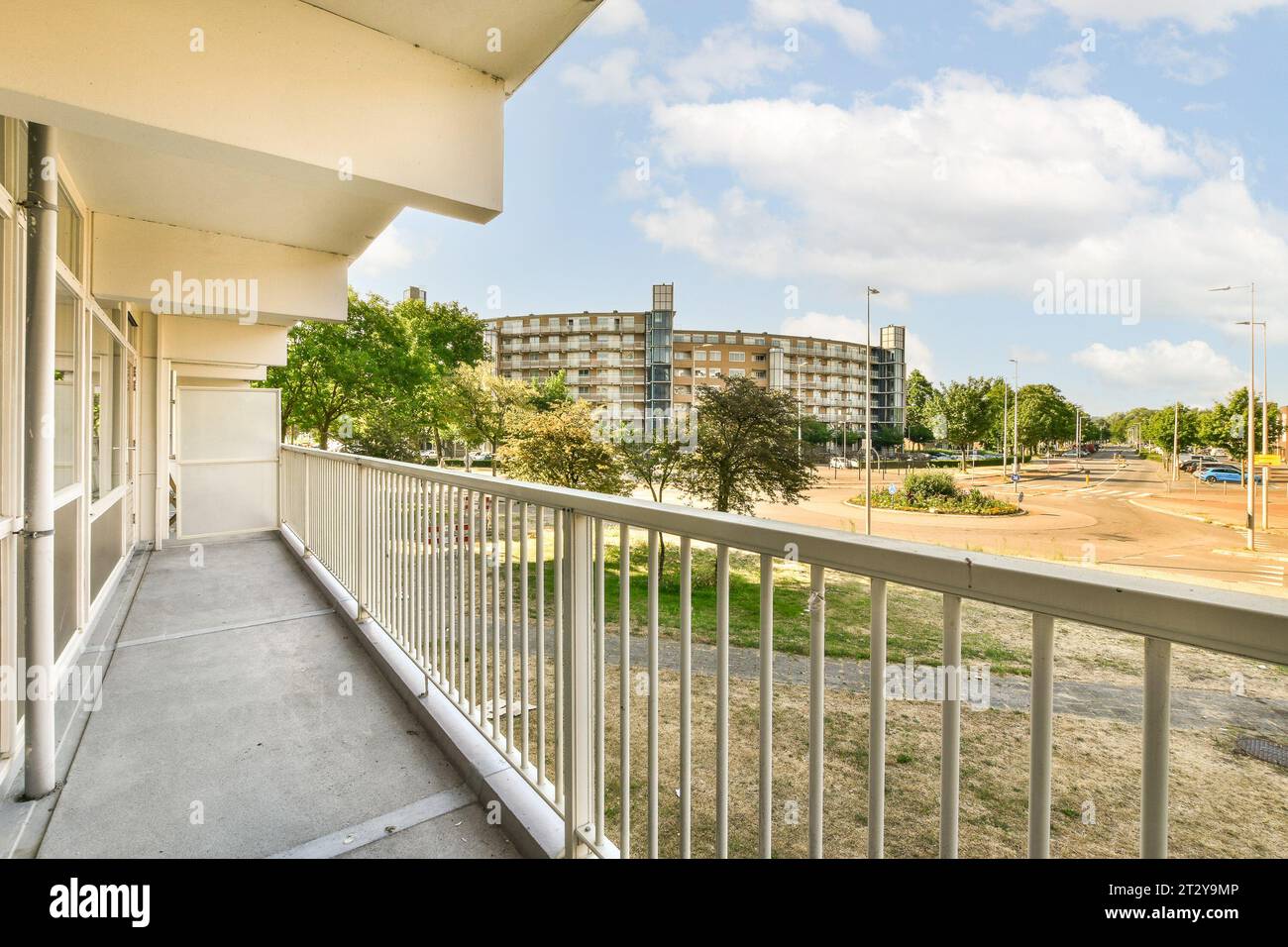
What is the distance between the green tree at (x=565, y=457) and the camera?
47.6 ft

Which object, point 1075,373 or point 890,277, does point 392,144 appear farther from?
point 890,277

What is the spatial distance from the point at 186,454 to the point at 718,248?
79.3 metres

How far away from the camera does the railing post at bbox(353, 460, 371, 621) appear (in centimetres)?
343

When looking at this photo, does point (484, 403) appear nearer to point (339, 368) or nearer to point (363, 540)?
point (339, 368)

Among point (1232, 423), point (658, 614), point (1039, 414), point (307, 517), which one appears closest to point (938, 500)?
point (307, 517)

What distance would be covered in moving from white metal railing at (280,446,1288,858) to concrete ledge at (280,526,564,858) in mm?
71

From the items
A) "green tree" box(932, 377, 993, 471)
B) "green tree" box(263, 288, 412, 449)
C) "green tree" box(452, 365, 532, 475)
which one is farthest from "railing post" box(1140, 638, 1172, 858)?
"green tree" box(932, 377, 993, 471)

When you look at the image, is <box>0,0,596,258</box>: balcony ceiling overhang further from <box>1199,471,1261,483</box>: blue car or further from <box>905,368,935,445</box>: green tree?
<box>905,368,935,445</box>: green tree

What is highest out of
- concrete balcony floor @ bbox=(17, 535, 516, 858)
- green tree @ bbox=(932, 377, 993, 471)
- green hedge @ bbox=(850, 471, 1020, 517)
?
green tree @ bbox=(932, 377, 993, 471)

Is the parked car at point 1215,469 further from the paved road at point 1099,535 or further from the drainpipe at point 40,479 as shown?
the drainpipe at point 40,479

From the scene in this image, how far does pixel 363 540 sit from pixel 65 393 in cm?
192

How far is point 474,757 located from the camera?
2086 millimetres

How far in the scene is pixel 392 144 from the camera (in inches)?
91.9
